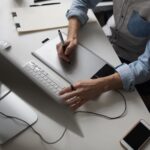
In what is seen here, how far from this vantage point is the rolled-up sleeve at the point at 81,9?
3.71 feet

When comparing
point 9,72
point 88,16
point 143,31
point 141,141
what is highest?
point 9,72

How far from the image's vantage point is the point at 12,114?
88cm

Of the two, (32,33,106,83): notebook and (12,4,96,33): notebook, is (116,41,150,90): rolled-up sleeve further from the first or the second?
(12,4,96,33): notebook

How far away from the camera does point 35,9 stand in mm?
1192

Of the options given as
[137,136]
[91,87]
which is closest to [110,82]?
[91,87]

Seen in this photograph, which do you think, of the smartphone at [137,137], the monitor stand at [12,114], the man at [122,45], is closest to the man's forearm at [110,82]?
the man at [122,45]

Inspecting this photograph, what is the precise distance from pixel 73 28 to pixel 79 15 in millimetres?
79

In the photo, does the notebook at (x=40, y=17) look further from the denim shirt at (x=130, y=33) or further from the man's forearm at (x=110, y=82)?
the man's forearm at (x=110, y=82)

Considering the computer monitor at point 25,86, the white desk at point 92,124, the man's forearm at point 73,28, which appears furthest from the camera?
the man's forearm at point 73,28

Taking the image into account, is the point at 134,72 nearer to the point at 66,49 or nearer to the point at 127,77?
the point at 127,77

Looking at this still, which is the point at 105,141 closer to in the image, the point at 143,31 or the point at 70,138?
the point at 70,138

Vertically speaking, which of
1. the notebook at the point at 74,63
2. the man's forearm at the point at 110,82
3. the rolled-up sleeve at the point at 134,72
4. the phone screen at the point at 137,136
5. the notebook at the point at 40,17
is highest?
the notebook at the point at 40,17

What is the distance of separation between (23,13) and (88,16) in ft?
0.96

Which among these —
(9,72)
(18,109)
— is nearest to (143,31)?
(18,109)
